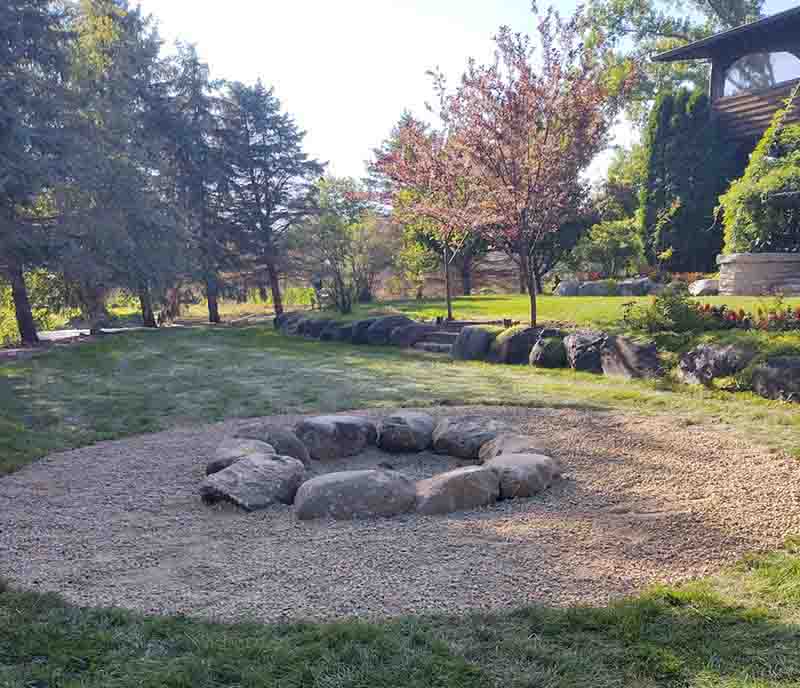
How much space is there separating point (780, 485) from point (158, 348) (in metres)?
10.9

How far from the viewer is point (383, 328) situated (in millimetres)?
11141

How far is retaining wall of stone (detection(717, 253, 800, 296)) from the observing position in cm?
935

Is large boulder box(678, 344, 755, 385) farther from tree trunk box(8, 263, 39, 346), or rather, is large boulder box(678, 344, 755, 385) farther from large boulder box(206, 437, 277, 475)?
tree trunk box(8, 263, 39, 346)

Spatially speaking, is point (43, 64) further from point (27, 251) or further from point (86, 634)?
point (86, 634)

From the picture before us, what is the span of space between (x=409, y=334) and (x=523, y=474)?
7264 millimetres

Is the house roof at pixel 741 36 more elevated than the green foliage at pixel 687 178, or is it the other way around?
the house roof at pixel 741 36

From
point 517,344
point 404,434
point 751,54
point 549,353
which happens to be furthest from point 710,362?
→ point 751,54

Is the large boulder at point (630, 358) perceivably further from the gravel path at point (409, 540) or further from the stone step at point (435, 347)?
the stone step at point (435, 347)

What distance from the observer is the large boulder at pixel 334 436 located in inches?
176

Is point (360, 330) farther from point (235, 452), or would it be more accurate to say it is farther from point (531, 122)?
point (235, 452)

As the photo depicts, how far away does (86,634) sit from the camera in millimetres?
2176

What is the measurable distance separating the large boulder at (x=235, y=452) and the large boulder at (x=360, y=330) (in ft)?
23.4

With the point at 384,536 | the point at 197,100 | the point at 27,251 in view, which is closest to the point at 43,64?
the point at 27,251

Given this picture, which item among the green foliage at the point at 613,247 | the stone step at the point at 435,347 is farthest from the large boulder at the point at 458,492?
the green foliage at the point at 613,247
